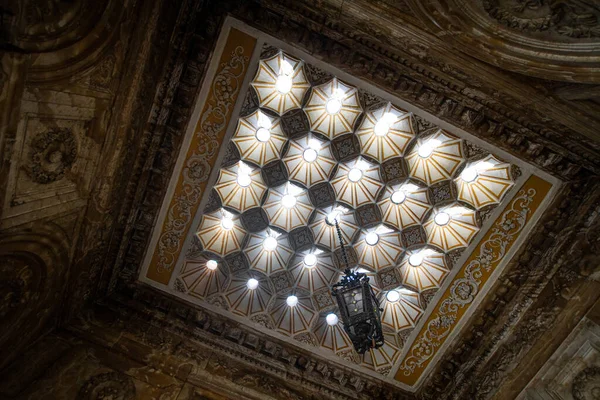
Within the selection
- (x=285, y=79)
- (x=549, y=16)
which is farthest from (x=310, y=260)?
(x=549, y=16)

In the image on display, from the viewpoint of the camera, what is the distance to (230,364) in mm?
6047

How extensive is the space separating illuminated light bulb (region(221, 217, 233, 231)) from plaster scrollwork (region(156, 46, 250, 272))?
47 centimetres

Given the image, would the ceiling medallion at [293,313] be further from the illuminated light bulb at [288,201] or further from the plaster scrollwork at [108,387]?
the plaster scrollwork at [108,387]

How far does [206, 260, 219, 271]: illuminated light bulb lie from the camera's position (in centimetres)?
617

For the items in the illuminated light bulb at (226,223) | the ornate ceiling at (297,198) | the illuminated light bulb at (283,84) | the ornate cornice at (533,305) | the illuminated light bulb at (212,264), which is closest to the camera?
the ornate ceiling at (297,198)

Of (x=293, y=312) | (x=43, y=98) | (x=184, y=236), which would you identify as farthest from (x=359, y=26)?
(x=293, y=312)

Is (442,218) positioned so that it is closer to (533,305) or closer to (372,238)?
(372,238)

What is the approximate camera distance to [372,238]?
616 cm

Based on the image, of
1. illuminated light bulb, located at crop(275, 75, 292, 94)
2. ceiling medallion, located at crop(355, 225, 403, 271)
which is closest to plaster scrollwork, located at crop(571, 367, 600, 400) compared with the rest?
ceiling medallion, located at crop(355, 225, 403, 271)

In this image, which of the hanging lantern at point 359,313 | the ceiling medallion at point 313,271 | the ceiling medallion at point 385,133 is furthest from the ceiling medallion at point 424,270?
the hanging lantern at point 359,313

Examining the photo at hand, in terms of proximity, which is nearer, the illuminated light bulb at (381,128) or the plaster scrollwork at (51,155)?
the plaster scrollwork at (51,155)

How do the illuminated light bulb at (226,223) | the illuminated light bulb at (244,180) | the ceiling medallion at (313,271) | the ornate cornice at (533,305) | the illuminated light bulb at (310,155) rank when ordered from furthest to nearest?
the ceiling medallion at (313,271)
the illuminated light bulb at (226,223)
the illuminated light bulb at (244,180)
the illuminated light bulb at (310,155)
the ornate cornice at (533,305)

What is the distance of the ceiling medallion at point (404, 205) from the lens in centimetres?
586

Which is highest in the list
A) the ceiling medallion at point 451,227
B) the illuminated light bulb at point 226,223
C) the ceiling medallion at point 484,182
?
the ceiling medallion at point 484,182
